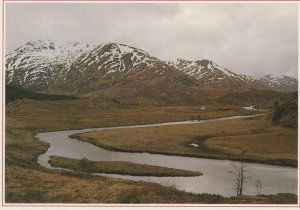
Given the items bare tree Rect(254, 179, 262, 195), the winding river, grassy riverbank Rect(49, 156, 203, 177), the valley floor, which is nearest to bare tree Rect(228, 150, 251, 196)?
the winding river

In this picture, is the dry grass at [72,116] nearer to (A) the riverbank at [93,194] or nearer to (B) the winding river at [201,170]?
(B) the winding river at [201,170]

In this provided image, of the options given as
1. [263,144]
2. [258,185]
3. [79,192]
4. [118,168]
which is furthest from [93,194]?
[263,144]

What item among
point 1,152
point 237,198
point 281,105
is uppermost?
point 281,105

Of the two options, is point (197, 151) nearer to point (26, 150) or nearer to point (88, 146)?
point (88, 146)

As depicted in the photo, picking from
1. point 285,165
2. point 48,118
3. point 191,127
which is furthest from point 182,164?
point 48,118

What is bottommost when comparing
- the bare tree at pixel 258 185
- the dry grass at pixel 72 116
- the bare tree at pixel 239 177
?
the bare tree at pixel 258 185

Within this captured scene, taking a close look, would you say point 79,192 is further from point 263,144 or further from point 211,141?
point 263,144

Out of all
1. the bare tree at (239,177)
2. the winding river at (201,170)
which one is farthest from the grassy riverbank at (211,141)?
the bare tree at (239,177)
